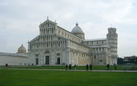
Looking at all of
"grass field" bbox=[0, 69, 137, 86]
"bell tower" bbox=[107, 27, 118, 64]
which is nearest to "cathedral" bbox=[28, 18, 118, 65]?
"bell tower" bbox=[107, 27, 118, 64]

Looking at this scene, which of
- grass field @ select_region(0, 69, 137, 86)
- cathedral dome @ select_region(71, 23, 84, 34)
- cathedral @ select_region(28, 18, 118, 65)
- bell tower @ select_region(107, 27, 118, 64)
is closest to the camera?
grass field @ select_region(0, 69, 137, 86)

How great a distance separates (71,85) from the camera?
1570 centimetres

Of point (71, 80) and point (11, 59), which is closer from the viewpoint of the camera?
point (71, 80)

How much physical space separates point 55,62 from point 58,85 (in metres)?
62.8

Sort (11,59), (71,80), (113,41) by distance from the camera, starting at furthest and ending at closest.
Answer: (113,41)
(11,59)
(71,80)

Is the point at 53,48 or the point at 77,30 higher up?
the point at 77,30

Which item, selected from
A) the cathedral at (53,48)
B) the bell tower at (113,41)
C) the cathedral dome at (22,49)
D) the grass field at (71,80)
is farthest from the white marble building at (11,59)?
the grass field at (71,80)

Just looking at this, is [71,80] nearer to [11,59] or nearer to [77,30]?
[11,59]

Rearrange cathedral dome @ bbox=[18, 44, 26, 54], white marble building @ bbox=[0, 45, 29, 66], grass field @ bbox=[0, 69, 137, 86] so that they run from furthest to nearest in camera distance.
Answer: cathedral dome @ bbox=[18, 44, 26, 54], white marble building @ bbox=[0, 45, 29, 66], grass field @ bbox=[0, 69, 137, 86]

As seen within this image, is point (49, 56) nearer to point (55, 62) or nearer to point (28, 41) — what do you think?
point (55, 62)

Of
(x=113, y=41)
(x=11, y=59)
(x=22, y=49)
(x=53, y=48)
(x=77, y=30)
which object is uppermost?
(x=77, y=30)

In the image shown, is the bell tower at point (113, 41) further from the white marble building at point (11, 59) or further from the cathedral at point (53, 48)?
the white marble building at point (11, 59)

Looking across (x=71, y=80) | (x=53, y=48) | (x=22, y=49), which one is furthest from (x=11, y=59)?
(x=71, y=80)

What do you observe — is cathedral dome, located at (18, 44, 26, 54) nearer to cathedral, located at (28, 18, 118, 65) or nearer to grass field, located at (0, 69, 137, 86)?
cathedral, located at (28, 18, 118, 65)
